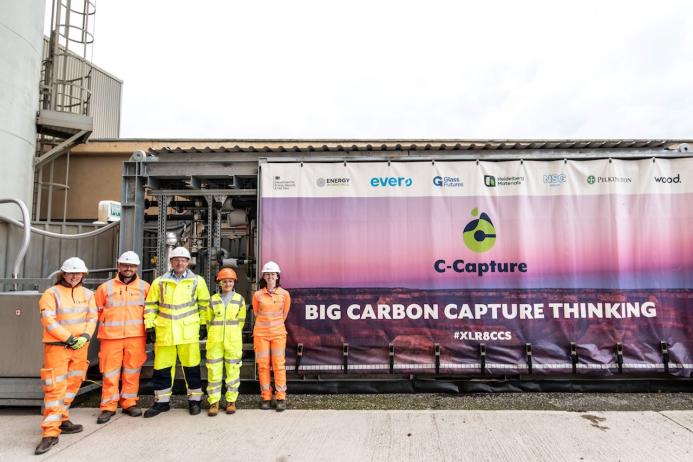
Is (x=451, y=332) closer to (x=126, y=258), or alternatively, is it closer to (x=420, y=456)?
(x=420, y=456)

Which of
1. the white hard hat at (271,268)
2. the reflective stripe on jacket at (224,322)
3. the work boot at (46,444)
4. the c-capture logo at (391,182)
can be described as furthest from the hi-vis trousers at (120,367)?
the c-capture logo at (391,182)

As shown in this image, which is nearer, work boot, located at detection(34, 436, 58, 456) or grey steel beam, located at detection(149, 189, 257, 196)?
work boot, located at detection(34, 436, 58, 456)

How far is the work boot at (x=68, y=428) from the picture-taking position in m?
4.40

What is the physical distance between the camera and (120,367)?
16.0 feet

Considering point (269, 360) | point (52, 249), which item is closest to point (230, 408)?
point (269, 360)

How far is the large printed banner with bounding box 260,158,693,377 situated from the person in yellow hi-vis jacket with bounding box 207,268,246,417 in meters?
0.89

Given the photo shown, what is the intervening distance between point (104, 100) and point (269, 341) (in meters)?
12.5

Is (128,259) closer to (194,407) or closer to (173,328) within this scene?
(173,328)

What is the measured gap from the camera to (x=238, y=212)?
683cm

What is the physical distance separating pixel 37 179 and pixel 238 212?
25.4 ft

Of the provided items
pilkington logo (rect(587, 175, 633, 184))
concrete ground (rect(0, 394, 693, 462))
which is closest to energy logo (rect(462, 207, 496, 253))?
pilkington logo (rect(587, 175, 633, 184))

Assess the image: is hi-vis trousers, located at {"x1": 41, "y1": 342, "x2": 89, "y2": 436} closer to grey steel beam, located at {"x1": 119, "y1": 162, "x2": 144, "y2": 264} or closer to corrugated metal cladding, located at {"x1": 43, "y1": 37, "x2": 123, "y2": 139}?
grey steel beam, located at {"x1": 119, "y1": 162, "x2": 144, "y2": 264}

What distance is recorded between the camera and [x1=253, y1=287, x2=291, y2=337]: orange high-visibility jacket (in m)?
5.06

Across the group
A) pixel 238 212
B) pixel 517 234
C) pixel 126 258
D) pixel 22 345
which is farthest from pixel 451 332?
pixel 22 345
